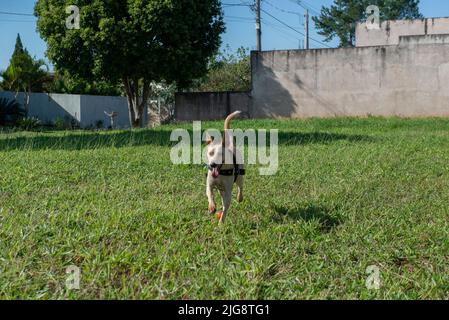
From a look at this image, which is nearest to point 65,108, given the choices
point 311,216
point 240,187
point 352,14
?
point 240,187

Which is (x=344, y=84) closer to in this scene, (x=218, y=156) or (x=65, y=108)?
(x=65, y=108)

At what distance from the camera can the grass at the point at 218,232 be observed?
3.56 m

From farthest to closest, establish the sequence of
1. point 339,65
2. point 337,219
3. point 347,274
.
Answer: point 339,65, point 337,219, point 347,274

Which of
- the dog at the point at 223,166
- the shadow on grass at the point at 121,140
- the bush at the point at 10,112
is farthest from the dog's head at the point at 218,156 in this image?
the bush at the point at 10,112

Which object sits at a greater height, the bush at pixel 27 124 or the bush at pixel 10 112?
the bush at pixel 10 112

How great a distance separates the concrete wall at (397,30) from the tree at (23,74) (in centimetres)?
1586

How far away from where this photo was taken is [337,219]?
533 centimetres

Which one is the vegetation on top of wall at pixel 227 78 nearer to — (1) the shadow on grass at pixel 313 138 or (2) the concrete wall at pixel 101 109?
(2) the concrete wall at pixel 101 109

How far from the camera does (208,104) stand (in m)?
22.5

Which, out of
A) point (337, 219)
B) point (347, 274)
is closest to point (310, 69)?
point (337, 219)

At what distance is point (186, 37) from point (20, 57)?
28.1ft

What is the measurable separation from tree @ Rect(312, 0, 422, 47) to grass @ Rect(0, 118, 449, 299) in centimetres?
3829

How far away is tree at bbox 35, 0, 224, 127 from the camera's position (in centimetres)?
1845

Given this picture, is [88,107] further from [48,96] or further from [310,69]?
[310,69]
